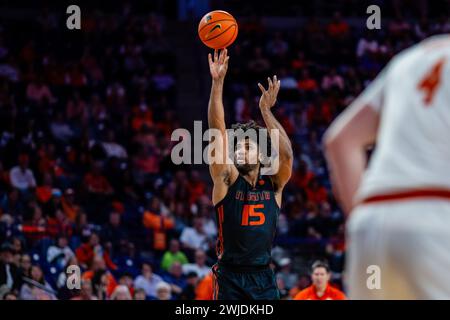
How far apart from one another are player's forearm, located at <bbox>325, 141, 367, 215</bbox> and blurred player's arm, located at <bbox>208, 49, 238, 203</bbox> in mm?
3698

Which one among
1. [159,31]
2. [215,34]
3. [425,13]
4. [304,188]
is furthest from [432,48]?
[425,13]

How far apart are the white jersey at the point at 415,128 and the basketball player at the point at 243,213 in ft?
12.5

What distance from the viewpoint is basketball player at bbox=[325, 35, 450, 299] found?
2.49 meters

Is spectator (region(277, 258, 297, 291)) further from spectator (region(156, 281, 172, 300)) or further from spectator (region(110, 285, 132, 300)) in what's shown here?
spectator (region(110, 285, 132, 300))

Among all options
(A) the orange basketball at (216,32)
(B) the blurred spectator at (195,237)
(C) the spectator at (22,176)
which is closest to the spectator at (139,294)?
(B) the blurred spectator at (195,237)

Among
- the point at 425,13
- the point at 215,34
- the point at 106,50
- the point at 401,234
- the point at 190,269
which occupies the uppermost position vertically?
the point at 425,13

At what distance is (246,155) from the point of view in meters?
6.63

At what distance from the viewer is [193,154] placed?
17.0 metres

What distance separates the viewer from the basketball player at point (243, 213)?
6445 millimetres

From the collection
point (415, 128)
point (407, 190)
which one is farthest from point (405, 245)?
point (415, 128)

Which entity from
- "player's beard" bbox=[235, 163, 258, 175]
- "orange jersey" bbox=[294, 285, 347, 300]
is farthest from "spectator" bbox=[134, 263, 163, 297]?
"player's beard" bbox=[235, 163, 258, 175]

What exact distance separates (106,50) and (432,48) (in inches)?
661
